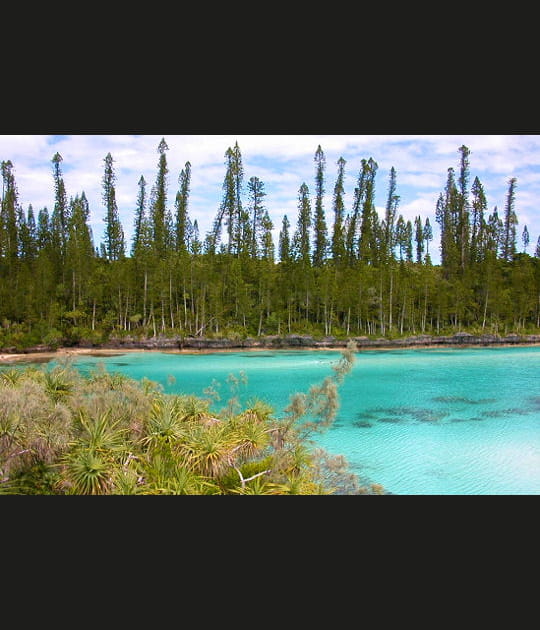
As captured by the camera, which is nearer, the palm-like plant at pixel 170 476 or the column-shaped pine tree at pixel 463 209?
the palm-like plant at pixel 170 476

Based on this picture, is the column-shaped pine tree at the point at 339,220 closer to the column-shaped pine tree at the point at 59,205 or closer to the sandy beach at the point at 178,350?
the sandy beach at the point at 178,350

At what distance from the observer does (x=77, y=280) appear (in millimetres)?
40562

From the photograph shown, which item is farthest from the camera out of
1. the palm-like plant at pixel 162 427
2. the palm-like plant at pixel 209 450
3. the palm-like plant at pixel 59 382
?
the palm-like plant at pixel 59 382

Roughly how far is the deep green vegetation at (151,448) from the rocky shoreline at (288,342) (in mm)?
27632

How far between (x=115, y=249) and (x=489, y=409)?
1563 inches

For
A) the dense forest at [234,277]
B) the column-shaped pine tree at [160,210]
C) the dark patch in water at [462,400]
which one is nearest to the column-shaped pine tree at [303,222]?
the dense forest at [234,277]

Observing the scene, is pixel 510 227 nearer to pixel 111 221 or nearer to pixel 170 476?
pixel 111 221

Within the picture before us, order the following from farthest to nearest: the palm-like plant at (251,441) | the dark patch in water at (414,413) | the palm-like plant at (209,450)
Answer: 1. the dark patch in water at (414,413)
2. the palm-like plant at (251,441)
3. the palm-like plant at (209,450)

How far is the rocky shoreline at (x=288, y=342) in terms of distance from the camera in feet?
119

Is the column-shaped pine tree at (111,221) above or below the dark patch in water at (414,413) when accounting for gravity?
above

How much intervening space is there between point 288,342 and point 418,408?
74.5 ft

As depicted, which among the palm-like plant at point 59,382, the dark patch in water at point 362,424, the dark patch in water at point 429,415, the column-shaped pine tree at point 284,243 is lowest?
the dark patch in water at point 429,415

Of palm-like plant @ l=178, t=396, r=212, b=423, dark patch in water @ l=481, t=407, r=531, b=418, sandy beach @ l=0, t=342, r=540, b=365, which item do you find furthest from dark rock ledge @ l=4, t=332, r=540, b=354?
palm-like plant @ l=178, t=396, r=212, b=423

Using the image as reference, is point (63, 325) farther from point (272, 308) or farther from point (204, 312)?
point (272, 308)
